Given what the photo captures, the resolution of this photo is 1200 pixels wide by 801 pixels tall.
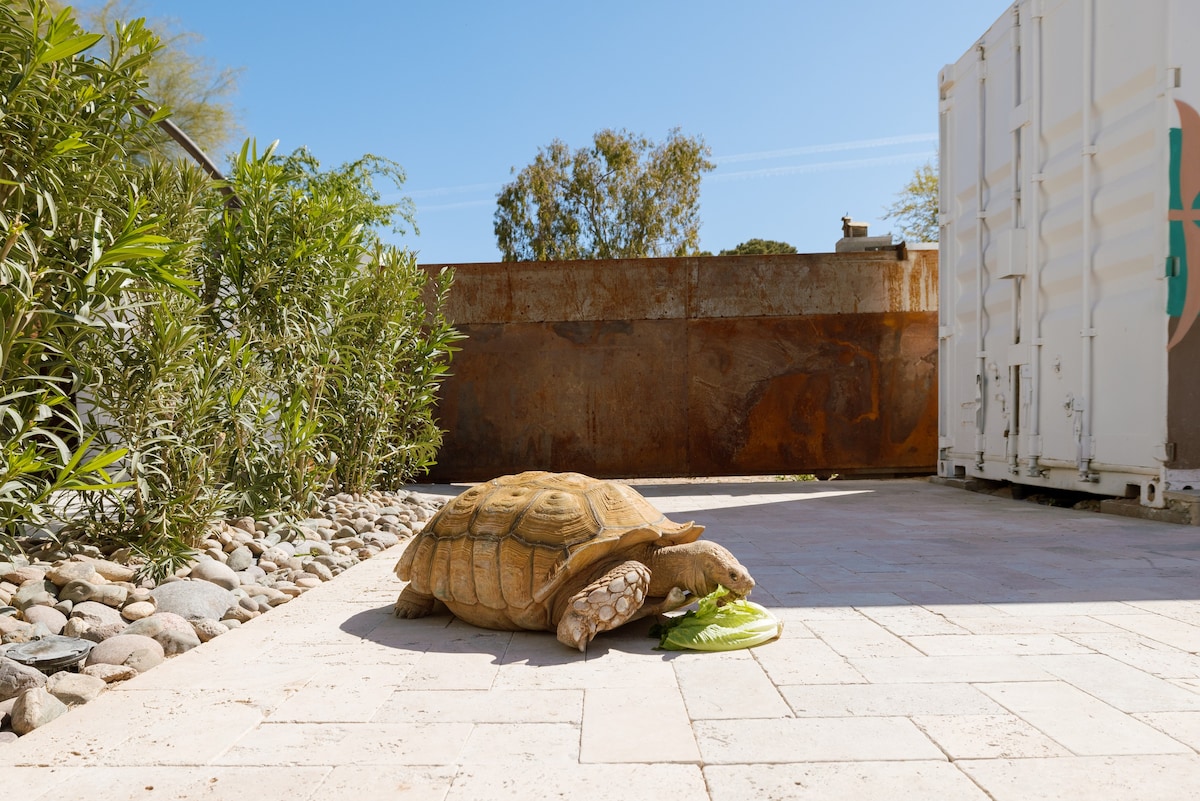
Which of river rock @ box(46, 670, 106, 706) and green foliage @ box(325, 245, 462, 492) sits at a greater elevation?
green foliage @ box(325, 245, 462, 492)

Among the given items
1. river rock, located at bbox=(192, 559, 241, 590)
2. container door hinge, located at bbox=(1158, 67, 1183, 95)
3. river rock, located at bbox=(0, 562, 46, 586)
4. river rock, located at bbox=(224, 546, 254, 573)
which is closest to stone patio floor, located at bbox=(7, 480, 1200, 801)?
river rock, located at bbox=(192, 559, 241, 590)

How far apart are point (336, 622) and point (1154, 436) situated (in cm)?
611

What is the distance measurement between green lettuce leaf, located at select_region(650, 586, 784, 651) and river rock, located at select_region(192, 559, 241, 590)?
2279 mm

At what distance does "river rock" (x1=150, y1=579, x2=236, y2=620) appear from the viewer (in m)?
3.98

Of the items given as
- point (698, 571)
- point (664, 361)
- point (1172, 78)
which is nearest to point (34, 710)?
point (698, 571)

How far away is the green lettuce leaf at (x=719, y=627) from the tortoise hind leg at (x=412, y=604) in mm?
1108

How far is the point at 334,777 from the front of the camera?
2.27m

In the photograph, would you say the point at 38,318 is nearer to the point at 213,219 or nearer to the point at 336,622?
the point at 336,622

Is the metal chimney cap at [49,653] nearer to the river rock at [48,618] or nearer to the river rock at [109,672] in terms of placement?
the river rock at [109,672]

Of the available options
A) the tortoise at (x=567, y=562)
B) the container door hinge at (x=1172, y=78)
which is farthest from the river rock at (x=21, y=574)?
the container door hinge at (x=1172, y=78)

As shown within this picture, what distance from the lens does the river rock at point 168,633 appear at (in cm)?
357

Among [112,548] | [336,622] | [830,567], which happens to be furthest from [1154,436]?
[112,548]

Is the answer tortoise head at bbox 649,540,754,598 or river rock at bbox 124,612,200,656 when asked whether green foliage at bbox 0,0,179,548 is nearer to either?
river rock at bbox 124,612,200,656

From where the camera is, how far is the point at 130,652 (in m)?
3.32
